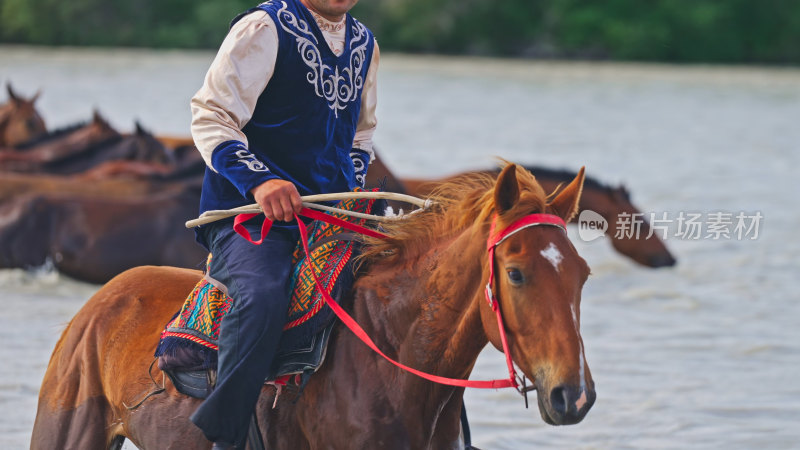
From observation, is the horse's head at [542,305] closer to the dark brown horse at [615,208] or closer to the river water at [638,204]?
the river water at [638,204]

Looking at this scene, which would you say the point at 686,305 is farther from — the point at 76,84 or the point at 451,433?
the point at 76,84

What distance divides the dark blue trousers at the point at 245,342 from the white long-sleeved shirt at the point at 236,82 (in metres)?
0.36

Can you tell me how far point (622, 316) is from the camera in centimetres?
873

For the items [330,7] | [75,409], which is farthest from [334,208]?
[75,409]

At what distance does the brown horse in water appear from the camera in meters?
2.76

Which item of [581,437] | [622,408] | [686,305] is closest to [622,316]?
[686,305]

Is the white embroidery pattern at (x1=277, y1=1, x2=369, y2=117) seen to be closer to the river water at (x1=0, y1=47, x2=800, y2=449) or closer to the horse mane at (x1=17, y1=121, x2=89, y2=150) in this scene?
the river water at (x1=0, y1=47, x2=800, y2=449)

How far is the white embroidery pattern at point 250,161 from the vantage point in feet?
10.2

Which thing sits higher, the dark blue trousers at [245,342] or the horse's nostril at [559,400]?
the horse's nostril at [559,400]

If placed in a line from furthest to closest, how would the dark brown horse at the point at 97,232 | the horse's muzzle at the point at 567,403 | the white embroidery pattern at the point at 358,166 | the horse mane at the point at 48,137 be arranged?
the horse mane at the point at 48,137 < the dark brown horse at the point at 97,232 < the white embroidery pattern at the point at 358,166 < the horse's muzzle at the point at 567,403

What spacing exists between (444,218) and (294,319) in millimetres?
517

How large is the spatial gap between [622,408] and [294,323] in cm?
359

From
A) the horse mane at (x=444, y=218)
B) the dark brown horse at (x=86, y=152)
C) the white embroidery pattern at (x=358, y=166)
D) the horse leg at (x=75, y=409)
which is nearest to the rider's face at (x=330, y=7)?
the white embroidery pattern at (x=358, y=166)

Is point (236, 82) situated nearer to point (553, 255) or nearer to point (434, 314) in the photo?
point (434, 314)
